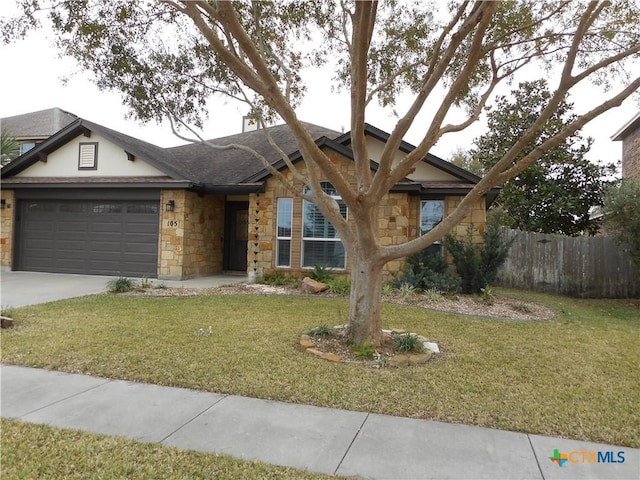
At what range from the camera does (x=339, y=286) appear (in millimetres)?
9945

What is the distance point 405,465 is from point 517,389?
1971 millimetres

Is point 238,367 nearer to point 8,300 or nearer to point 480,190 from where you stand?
point 480,190

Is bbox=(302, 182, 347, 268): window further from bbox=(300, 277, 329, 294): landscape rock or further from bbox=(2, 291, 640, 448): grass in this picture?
bbox=(2, 291, 640, 448): grass

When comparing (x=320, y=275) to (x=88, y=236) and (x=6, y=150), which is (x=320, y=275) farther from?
(x=6, y=150)

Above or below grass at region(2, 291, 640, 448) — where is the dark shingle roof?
above

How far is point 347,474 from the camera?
2598 mm

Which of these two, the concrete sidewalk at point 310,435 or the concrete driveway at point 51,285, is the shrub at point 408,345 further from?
the concrete driveway at point 51,285

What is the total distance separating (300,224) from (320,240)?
747mm

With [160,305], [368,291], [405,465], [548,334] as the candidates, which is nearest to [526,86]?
[548,334]

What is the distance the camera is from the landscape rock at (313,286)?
32.1ft

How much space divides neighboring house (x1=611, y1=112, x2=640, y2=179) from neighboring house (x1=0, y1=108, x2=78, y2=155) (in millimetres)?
23427

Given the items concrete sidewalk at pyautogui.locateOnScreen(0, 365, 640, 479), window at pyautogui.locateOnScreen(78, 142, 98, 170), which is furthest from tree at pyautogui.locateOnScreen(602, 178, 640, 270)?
window at pyautogui.locateOnScreen(78, 142, 98, 170)

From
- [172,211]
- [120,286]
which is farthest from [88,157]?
[120,286]

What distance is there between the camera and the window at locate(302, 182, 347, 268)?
36.9ft
